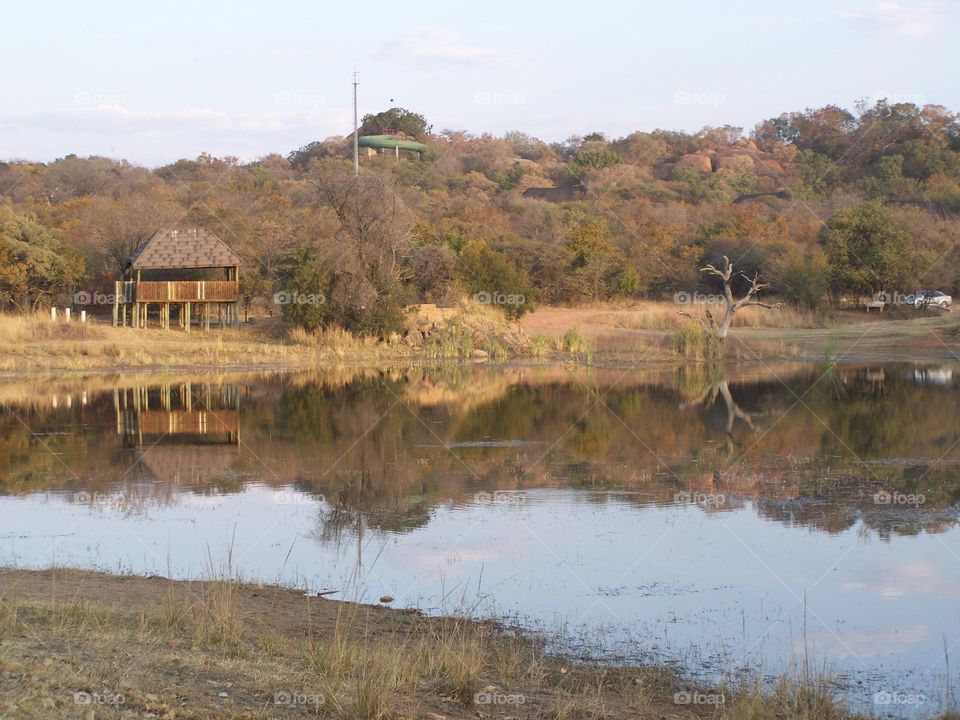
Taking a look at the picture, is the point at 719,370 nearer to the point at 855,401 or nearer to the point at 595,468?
the point at 855,401

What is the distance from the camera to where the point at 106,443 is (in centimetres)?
1945

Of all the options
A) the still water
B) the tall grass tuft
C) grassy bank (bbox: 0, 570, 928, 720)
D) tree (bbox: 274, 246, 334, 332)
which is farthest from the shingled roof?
grassy bank (bbox: 0, 570, 928, 720)

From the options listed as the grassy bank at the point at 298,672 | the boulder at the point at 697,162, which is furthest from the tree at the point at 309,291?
the boulder at the point at 697,162

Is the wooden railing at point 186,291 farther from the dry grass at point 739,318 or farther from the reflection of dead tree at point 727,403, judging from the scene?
the reflection of dead tree at point 727,403

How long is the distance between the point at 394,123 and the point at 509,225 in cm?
5882

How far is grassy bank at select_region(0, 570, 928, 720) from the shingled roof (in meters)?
34.5

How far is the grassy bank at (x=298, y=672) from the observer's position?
6203 mm

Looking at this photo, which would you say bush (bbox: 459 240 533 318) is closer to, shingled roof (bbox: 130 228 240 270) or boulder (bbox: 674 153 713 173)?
shingled roof (bbox: 130 228 240 270)

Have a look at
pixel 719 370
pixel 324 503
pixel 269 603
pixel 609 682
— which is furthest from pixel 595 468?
pixel 719 370

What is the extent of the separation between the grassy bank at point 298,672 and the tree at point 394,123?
115721mm

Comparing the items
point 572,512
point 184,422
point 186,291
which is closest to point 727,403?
point 184,422

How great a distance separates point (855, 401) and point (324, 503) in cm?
1535

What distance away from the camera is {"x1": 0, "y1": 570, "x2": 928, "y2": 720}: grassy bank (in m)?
6.20

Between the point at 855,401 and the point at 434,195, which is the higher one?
the point at 434,195
